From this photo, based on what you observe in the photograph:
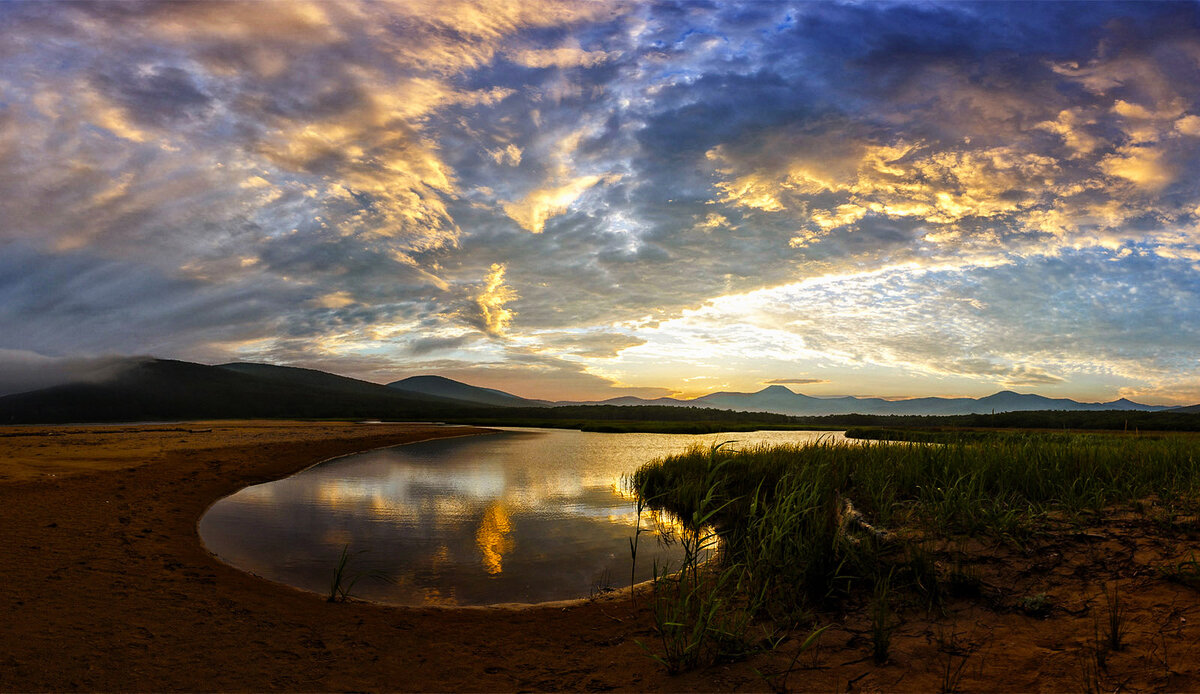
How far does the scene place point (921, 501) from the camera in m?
8.26

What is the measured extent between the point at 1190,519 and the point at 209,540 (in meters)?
18.2

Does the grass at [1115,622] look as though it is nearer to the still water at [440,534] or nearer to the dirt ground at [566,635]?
the dirt ground at [566,635]

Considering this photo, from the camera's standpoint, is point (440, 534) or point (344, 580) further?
point (440, 534)

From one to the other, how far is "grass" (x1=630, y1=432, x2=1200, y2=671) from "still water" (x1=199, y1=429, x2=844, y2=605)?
10.4 feet

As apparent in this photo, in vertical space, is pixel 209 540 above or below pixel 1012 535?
below

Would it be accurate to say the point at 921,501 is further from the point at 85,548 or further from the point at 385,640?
the point at 85,548

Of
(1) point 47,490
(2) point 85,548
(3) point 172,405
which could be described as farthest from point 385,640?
(3) point 172,405

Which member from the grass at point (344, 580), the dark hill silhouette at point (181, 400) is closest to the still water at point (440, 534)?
the grass at point (344, 580)

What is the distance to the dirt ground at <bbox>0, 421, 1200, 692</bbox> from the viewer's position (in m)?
4.55

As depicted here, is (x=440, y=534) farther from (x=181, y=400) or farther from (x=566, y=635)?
(x=181, y=400)

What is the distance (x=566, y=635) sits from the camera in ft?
23.2

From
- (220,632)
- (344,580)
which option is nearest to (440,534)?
(344,580)

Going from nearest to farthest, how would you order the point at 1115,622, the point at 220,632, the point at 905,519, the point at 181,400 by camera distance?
1. the point at 1115,622
2. the point at 220,632
3. the point at 905,519
4. the point at 181,400

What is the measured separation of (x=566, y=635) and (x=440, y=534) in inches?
295
